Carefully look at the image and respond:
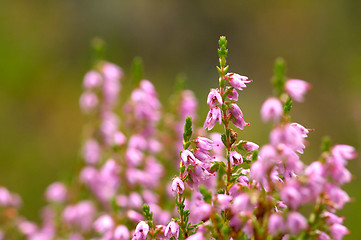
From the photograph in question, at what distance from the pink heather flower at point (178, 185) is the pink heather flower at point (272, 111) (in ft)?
1.53

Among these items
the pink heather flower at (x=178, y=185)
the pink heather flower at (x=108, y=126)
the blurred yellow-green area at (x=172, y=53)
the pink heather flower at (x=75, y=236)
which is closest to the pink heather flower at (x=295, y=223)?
the pink heather flower at (x=178, y=185)

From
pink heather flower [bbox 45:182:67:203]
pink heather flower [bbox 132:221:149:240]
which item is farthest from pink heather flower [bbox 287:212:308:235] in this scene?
pink heather flower [bbox 45:182:67:203]

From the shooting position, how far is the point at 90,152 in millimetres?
3748

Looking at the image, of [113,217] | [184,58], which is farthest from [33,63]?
[113,217]

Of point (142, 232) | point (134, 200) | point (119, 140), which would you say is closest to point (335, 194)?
point (142, 232)

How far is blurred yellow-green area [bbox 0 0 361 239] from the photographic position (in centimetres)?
998

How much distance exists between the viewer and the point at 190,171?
6.10 feet

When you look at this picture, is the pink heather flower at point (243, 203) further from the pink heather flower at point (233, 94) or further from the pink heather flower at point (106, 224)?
the pink heather flower at point (106, 224)

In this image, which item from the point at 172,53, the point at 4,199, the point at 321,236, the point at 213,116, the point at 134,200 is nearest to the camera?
the point at 321,236

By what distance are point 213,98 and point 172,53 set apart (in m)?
11.4

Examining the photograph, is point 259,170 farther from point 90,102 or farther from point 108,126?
point 90,102

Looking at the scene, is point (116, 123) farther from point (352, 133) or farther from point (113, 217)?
point (352, 133)

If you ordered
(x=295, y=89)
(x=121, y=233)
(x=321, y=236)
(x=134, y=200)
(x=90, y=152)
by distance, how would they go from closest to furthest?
(x=321, y=236), (x=295, y=89), (x=121, y=233), (x=134, y=200), (x=90, y=152)

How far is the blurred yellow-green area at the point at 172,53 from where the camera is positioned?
9.98 m
